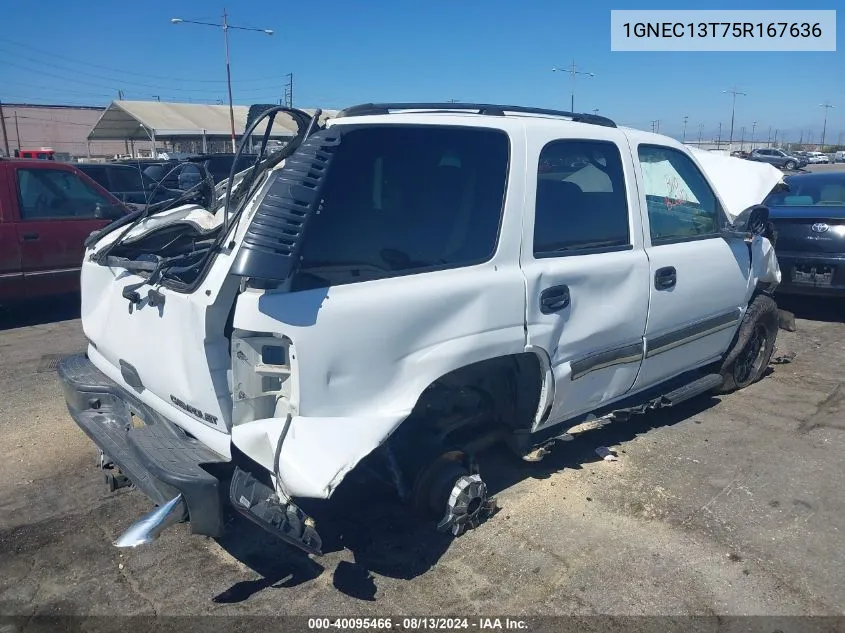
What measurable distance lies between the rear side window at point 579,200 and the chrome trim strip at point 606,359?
1.86ft

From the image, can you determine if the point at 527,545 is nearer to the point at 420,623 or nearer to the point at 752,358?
the point at 420,623

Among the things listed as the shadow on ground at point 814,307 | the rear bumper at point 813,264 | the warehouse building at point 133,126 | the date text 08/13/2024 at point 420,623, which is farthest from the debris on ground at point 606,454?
the warehouse building at point 133,126

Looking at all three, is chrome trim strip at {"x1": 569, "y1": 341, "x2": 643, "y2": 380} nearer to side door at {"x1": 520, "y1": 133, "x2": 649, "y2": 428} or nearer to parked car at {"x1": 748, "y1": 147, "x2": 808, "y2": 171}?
side door at {"x1": 520, "y1": 133, "x2": 649, "y2": 428}

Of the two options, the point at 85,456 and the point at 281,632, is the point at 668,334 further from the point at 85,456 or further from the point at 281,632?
the point at 85,456

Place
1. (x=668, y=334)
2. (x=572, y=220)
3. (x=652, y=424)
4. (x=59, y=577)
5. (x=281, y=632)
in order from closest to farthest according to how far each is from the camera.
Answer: (x=281, y=632) < (x=59, y=577) < (x=572, y=220) < (x=668, y=334) < (x=652, y=424)

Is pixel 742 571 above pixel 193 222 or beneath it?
beneath

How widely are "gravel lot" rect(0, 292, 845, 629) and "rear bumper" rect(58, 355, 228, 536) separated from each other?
53cm

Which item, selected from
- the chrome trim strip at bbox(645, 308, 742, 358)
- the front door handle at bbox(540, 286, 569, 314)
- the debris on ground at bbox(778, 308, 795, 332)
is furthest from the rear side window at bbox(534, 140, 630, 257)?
the debris on ground at bbox(778, 308, 795, 332)

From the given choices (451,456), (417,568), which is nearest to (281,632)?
(417,568)

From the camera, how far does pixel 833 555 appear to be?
3367mm

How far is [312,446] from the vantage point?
8.79 feet

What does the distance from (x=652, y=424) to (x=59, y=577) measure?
376cm

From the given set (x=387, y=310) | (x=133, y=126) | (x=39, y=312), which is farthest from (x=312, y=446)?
(x=133, y=126)

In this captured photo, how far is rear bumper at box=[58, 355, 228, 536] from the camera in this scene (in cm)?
271
